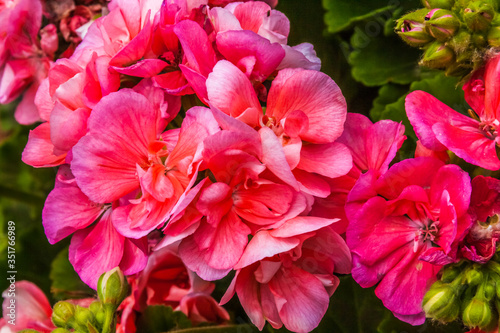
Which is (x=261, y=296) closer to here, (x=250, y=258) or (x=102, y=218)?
(x=250, y=258)

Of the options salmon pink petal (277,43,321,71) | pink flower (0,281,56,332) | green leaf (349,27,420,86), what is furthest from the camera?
green leaf (349,27,420,86)

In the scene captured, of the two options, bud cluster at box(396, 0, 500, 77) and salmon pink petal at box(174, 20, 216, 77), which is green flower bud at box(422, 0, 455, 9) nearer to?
bud cluster at box(396, 0, 500, 77)

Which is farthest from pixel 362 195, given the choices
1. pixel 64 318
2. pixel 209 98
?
pixel 64 318

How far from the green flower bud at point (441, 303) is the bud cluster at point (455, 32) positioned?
24 centimetres

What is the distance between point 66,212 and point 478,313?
46cm

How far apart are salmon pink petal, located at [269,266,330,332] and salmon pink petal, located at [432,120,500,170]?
0.20 meters

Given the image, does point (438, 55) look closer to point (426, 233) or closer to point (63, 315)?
point (426, 233)

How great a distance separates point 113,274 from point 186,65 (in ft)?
0.82

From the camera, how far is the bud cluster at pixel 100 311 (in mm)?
612

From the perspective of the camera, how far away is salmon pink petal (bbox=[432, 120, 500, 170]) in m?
0.53

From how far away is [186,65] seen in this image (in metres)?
0.60

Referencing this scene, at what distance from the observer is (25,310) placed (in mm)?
834

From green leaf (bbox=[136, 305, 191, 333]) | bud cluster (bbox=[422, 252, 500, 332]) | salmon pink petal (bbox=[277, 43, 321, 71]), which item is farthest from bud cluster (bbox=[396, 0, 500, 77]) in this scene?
green leaf (bbox=[136, 305, 191, 333])

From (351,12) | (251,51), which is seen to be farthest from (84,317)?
(351,12)
